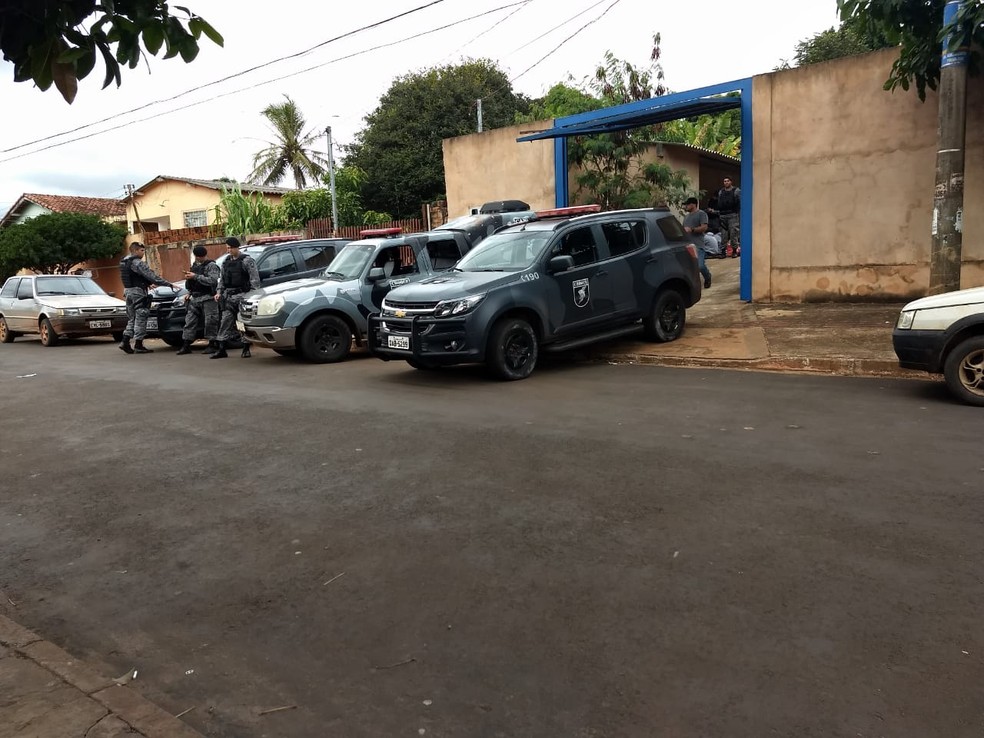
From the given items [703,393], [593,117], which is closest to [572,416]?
[703,393]

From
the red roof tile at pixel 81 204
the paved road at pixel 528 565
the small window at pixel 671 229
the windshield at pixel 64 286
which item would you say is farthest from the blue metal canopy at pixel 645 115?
the red roof tile at pixel 81 204

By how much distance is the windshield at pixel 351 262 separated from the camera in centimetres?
1173

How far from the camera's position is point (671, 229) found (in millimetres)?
10891

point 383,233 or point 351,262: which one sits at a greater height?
point 383,233

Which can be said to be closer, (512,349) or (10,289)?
(512,349)

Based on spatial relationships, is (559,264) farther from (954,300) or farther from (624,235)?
(954,300)

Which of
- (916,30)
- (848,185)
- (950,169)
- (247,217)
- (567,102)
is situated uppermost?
(567,102)

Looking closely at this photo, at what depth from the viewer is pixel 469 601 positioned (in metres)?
3.55

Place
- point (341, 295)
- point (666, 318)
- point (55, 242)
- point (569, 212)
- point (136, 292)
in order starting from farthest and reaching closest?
point (55, 242) → point (136, 292) → point (341, 295) → point (666, 318) → point (569, 212)

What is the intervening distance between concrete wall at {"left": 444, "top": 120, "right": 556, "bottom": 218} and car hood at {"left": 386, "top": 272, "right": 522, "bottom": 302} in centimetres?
880

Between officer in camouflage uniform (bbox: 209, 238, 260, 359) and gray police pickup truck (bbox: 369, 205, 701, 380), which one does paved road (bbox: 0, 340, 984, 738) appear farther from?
officer in camouflage uniform (bbox: 209, 238, 260, 359)

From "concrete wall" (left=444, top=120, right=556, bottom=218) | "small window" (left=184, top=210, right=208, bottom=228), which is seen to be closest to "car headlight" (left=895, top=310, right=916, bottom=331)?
"concrete wall" (left=444, top=120, right=556, bottom=218)

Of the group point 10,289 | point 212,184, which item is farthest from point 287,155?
point 10,289

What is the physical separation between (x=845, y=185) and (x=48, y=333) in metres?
15.7
